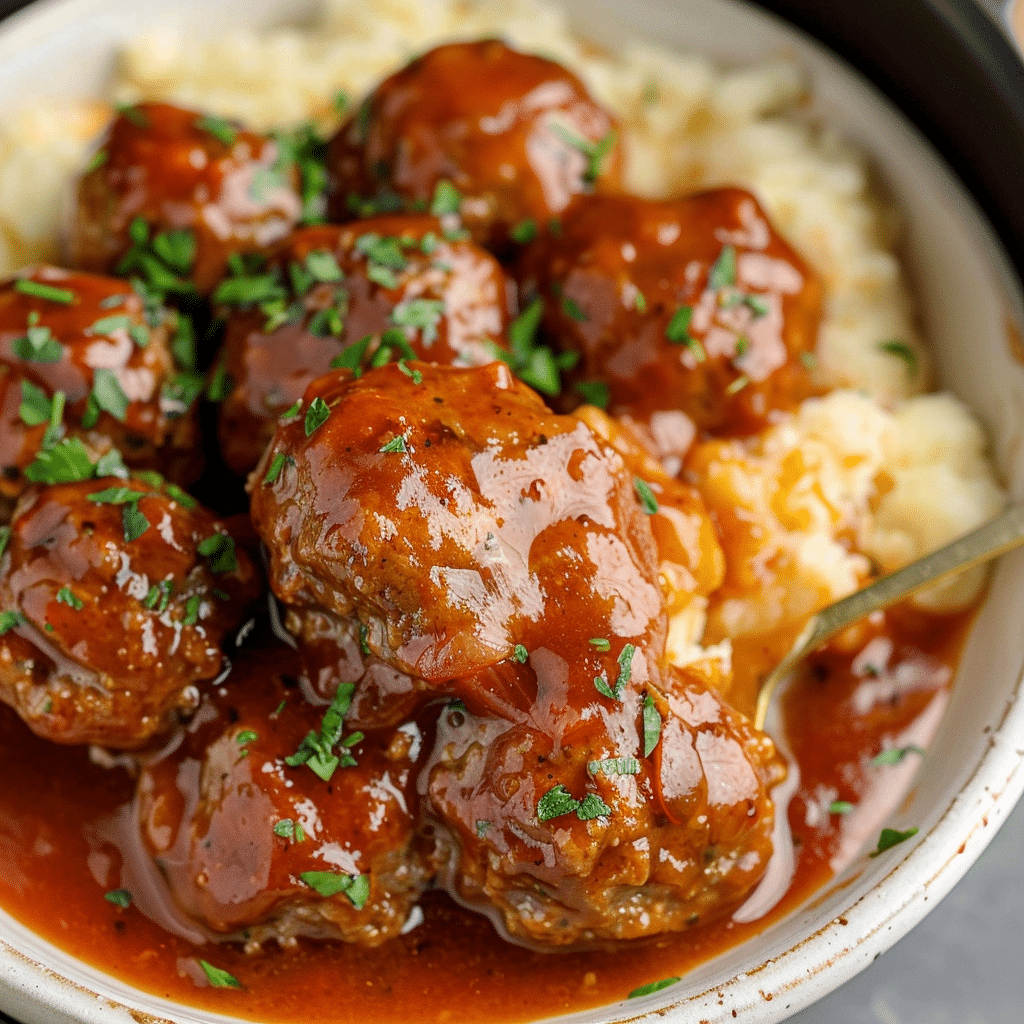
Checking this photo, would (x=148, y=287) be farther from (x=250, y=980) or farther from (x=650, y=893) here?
(x=650, y=893)

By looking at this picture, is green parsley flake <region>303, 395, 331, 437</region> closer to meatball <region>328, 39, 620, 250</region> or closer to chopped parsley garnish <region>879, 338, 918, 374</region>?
meatball <region>328, 39, 620, 250</region>

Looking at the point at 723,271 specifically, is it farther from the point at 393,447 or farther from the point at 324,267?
the point at 393,447

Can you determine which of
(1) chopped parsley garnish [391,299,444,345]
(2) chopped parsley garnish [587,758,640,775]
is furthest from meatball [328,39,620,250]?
(2) chopped parsley garnish [587,758,640,775]

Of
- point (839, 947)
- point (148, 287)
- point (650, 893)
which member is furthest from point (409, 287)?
point (839, 947)

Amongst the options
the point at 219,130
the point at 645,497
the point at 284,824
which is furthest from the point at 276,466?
the point at 219,130

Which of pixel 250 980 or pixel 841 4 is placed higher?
pixel 841 4
